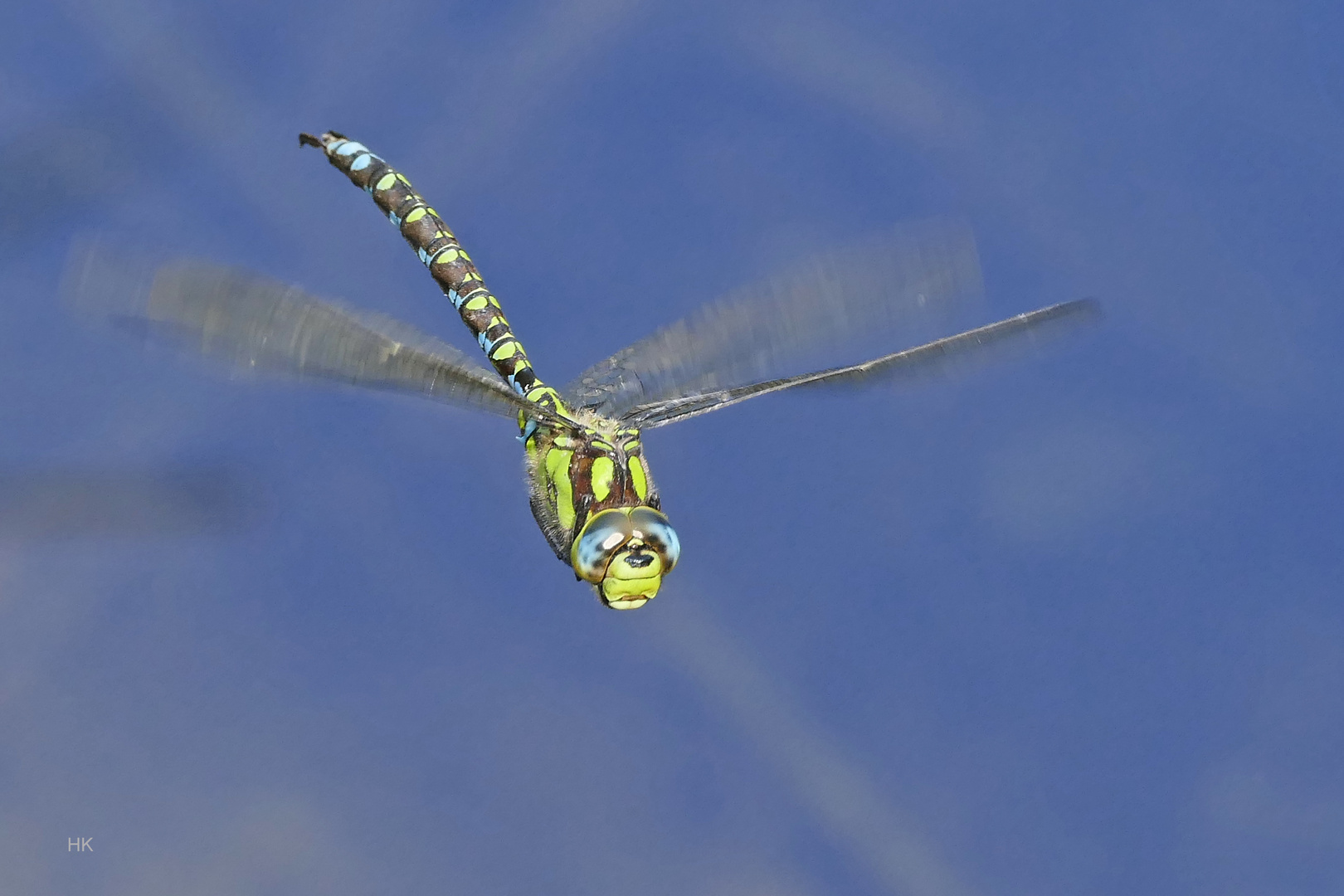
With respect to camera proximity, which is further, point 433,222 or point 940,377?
point 433,222

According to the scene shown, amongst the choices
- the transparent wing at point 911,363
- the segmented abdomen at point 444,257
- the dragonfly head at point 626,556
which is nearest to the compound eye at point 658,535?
the dragonfly head at point 626,556

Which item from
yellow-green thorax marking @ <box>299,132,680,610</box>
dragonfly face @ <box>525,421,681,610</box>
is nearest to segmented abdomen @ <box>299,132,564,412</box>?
yellow-green thorax marking @ <box>299,132,680,610</box>

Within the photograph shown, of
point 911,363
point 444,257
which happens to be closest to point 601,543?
point 911,363

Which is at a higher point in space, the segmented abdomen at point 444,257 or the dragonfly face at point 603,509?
the segmented abdomen at point 444,257

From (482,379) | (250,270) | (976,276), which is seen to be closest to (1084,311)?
(976,276)

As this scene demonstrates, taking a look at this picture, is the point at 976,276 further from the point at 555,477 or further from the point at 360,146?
the point at 360,146

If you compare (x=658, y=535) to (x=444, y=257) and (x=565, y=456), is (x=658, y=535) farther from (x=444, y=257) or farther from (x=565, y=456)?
(x=444, y=257)

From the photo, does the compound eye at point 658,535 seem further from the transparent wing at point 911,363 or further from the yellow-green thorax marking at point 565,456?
the transparent wing at point 911,363
